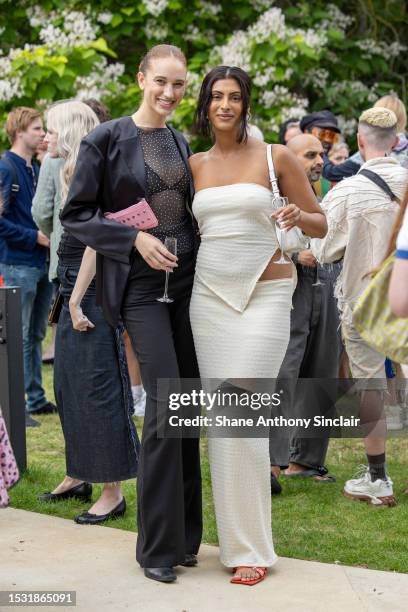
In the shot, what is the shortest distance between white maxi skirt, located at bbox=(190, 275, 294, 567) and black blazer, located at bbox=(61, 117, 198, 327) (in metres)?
0.37

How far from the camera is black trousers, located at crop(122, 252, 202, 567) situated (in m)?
4.38

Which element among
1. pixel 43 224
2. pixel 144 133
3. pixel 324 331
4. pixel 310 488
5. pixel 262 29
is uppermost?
pixel 262 29

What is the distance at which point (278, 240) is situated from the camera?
14.3 feet

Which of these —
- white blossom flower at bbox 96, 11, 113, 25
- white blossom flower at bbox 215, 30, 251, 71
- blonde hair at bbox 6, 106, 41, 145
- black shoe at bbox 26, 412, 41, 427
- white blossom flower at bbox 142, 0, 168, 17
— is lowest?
black shoe at bbox 26, 412, 41, 427

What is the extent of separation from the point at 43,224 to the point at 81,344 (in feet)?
6.95

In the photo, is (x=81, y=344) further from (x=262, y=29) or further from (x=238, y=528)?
(x=262, y=29)

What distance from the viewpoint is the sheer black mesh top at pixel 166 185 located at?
4.53m

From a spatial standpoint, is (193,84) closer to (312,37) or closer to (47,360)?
(312,37)

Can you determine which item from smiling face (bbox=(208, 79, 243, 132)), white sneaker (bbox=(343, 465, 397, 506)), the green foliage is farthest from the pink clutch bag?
the green foliage

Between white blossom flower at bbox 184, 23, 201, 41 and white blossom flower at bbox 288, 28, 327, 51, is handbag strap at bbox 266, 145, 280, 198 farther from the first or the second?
white blossom flower at bbox 184, 23, 201, 41

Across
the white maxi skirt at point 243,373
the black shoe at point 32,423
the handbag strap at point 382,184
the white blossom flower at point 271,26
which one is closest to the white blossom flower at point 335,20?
the white blossom flower at point 271,26

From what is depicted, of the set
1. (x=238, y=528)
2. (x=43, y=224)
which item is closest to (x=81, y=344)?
(x=238, y=528)

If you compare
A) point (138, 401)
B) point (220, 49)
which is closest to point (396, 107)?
point (138, 401)

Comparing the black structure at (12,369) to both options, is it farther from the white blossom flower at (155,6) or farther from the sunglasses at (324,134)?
the white blossom flower at (155,6)
